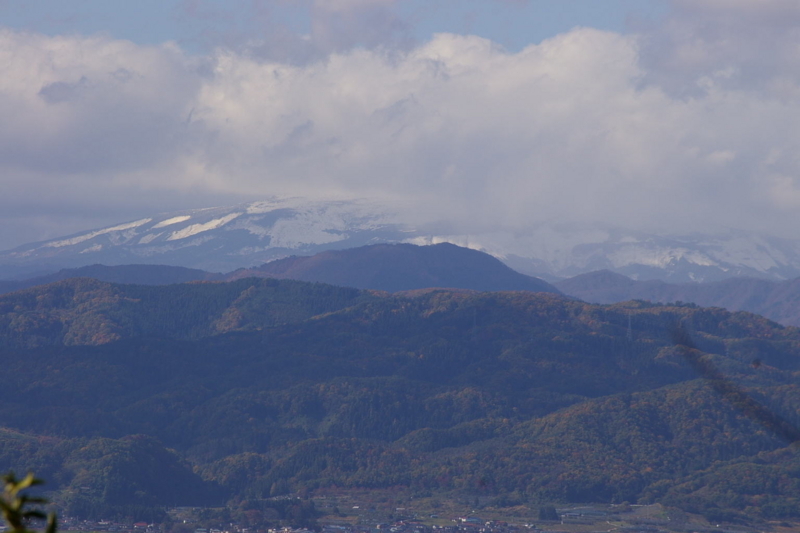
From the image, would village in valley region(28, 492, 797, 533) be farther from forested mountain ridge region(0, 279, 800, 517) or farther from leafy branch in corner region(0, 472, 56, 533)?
leafy branch in corner region(0, 472, 56, 533)

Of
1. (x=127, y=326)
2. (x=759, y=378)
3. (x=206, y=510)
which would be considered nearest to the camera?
(x=206, y=510)

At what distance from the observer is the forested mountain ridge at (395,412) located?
128 metres

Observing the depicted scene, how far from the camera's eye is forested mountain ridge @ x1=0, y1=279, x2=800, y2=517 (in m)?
128

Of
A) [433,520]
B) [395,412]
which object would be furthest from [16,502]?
[395,412]

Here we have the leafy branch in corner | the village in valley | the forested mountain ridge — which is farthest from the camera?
the forested mountain ridge

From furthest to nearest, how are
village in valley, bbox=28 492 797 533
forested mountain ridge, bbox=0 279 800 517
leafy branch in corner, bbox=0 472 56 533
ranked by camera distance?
forested mountain ridge, bbox=0 279 800 517 → village in valley, bbox=28 492 797 533 → leafy branch in corner, bbox=0 472 56 533

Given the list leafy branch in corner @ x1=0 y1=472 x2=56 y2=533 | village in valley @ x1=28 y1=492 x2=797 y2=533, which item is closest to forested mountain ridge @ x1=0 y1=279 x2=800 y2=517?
village in valley @ x1=28 y1=492 x2=797 y2=533

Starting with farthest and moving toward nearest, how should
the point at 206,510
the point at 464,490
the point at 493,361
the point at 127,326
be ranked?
1. the point at 127,326
2. the point at 493,361
3. the point at 464,490
4. the point at 206,510

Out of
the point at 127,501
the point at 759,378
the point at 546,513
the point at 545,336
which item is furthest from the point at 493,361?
the point at 127,501

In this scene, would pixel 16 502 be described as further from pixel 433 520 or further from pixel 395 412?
pixel 395 412

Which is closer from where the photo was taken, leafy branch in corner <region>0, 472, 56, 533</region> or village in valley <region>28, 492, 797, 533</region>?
leafy branch in corner <region>0, 472, 56, 533</region>

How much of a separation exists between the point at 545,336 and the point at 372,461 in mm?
60967

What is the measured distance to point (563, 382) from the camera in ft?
577

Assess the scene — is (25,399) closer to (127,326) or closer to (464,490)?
Answer: (127,326)
